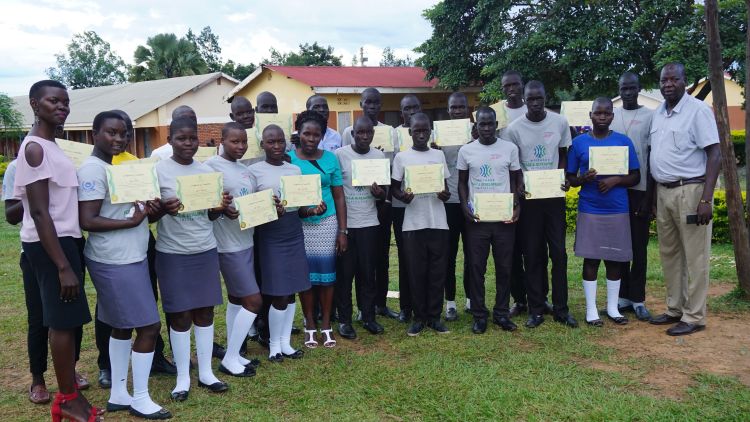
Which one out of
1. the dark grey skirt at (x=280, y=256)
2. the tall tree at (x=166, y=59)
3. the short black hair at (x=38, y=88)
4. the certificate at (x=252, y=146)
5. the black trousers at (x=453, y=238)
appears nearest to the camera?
the short black hair at (x=38, y=88)

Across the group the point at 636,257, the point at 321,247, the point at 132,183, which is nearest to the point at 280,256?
the point at 321,247

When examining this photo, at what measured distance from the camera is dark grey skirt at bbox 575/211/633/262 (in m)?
5.63

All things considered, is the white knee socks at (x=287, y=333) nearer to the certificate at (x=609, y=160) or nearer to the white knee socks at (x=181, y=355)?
the white knee socks at (x=181, y=355)

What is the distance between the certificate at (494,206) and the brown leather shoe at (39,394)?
11.8 feet

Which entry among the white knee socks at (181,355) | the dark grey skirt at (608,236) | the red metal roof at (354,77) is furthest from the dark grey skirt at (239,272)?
the red metal roof at (354,77)

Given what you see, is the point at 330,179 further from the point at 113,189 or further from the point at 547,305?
the point at 547,305

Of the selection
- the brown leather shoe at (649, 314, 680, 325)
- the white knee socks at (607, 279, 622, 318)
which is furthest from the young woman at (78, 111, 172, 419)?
the brown leather shoe at (649, 314, 680, 325)

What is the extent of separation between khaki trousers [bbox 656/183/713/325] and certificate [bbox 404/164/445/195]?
2077 mm

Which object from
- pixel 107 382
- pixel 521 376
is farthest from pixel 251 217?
pixel 521 376

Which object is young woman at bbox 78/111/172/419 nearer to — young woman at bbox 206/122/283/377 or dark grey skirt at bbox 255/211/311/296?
young woman at bbox 206/122/283/377

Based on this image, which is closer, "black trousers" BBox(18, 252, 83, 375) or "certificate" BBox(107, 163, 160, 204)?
"certificate" BBox(107, 163, 160, 204)

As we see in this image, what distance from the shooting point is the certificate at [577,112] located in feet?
19.4

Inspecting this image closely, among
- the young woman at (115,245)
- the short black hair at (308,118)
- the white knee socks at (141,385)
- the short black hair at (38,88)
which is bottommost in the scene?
the white knee socks at (141,385)

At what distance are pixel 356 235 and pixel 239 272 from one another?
1204 millimetres
